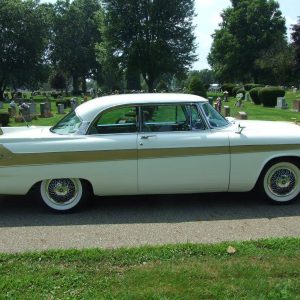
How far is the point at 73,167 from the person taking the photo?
576 cm

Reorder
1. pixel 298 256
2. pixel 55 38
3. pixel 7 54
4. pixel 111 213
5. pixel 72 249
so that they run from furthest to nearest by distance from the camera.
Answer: pixel 55 38 → pixel 7 54 → pixel 111 213 → pixel 72 249 → pixel 298 256

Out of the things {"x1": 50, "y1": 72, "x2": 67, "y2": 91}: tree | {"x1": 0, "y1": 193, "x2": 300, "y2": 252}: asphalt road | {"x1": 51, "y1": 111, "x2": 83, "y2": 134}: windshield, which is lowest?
{"x1": 0, "y1": 193, "x2": 300, "y2": 252}: asphalt road

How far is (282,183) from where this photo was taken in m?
6.08

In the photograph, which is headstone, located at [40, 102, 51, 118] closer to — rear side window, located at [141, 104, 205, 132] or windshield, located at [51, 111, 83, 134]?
windshield, located at [51, 111, 83, 134]

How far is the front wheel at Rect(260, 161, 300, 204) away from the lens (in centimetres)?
607

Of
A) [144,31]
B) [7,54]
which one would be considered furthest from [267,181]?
[7,54]

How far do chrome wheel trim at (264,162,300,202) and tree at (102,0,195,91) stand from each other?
1868 inches

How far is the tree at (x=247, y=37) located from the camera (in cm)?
7094

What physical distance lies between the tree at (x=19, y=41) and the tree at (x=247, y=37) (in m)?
28.8

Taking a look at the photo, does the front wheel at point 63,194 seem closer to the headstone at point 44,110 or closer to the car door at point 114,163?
the car door at point 114,163

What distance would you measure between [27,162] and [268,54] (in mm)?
61355

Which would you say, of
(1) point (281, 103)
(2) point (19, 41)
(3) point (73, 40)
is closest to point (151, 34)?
(2) point (19, 41)

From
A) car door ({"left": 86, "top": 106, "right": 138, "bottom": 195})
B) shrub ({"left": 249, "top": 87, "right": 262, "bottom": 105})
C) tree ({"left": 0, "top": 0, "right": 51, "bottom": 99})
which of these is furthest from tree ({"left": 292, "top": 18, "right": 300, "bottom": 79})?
car door ({"left": 86, "top": 106, "right": 138, "bottom": 195})

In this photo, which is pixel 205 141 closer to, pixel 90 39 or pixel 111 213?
pixel 111 213
